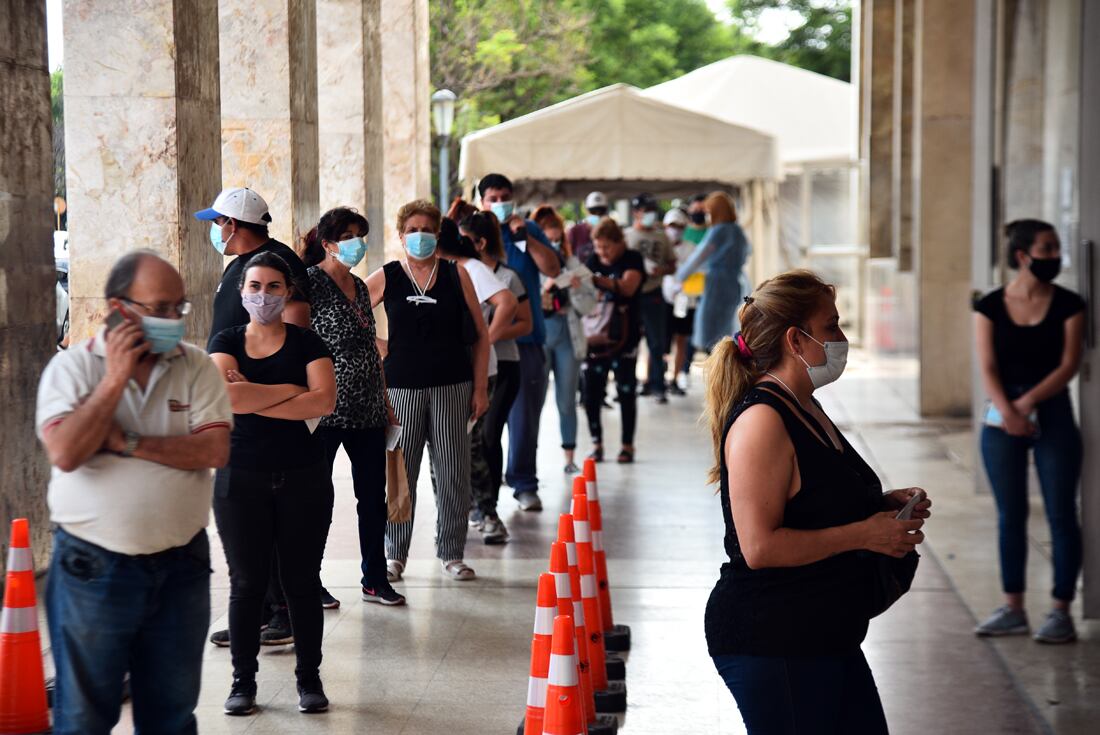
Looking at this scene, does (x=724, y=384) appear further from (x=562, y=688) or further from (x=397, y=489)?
(x=397, y=489)

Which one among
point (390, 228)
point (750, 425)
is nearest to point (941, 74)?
point (390, 228)

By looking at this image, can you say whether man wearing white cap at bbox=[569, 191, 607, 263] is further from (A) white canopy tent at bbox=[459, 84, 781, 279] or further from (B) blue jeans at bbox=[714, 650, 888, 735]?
(B) blue jeans at bbox=[714, 650, 888, 735]

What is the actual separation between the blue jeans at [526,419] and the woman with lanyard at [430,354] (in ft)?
6.37

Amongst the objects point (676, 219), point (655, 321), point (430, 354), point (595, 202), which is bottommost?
point (655, 321)

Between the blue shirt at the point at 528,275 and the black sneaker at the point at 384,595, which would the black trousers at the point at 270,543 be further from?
the blue shirt at the point at 528,275

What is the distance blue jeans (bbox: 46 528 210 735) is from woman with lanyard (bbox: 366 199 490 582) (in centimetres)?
386

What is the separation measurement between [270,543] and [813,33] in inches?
2017

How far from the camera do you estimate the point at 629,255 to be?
43.7 ft

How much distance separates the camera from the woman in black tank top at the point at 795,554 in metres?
3.79

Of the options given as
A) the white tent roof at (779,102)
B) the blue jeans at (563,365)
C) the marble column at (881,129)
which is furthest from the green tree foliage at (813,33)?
the blue jeans at (563,365)

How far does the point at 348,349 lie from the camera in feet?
23.9

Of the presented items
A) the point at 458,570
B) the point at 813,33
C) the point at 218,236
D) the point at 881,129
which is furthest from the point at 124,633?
the point at 813,33

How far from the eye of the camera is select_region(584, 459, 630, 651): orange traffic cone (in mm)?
6707

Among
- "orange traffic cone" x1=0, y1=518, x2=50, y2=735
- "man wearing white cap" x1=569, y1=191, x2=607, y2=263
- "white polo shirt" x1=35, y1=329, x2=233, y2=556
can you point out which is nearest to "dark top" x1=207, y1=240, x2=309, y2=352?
"orange traffic cone" x1=0, y1=518, x2=50, y2=735
